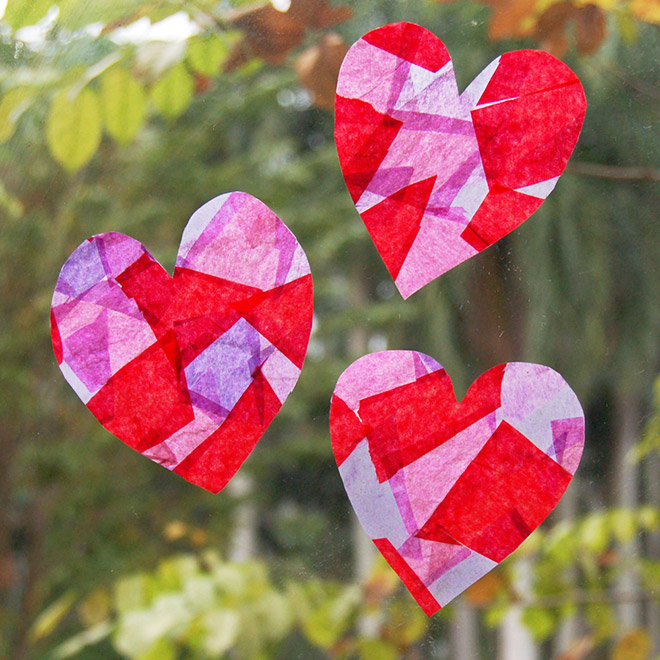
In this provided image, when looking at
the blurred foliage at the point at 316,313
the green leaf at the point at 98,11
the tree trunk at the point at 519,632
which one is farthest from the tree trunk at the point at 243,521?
the green leaf at the point at 98,11

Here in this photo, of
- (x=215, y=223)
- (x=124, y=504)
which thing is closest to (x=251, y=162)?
(x=215, y=223)

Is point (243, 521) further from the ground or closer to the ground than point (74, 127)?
closer to the ground

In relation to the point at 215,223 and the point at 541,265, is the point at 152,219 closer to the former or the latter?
the point at 215,223

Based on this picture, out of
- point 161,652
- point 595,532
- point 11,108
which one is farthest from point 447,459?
point 11,108

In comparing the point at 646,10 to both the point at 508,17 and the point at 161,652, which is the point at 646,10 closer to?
the point at 508,17

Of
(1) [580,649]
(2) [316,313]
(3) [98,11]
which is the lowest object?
(1) [580,649]
